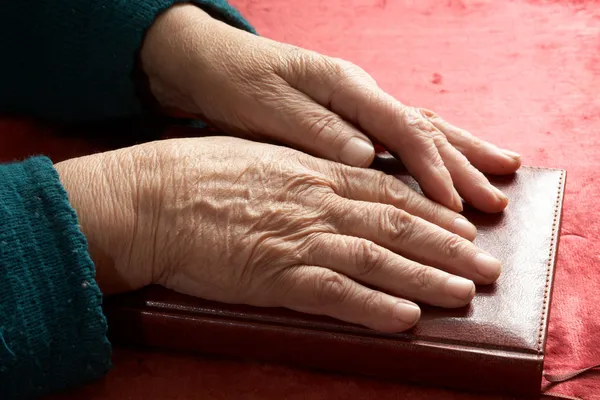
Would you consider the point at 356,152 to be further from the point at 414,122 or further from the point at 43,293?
the point at 43,293

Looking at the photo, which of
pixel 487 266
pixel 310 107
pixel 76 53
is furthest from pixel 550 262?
pixel 76 53

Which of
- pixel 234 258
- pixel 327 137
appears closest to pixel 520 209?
pixel 327 137

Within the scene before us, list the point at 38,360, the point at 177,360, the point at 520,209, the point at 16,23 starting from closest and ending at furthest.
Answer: the point at 38,360, the point at 177,360, the point at 520,209, the point at 16,23

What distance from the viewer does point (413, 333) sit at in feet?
3.41

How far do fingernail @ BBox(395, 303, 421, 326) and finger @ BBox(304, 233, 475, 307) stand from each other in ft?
0.09

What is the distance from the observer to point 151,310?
1103 mm

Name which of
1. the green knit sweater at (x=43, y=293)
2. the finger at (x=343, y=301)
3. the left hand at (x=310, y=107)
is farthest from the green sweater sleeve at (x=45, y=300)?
the left hand at (x=310, y=107)

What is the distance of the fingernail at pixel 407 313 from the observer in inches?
40.5

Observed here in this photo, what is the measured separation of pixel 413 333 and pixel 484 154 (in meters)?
0.37

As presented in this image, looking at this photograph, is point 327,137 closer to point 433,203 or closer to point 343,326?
point 433,203

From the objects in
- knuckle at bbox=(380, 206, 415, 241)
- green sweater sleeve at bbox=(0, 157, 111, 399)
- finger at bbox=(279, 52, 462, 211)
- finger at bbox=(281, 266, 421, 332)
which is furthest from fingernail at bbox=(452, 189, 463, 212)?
green sweater sleeve at bbox=(0, 157, 111, 399)

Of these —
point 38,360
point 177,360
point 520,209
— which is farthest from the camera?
point 520,209

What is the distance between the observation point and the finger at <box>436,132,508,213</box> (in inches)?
47.1

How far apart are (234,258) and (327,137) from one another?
257 mm
